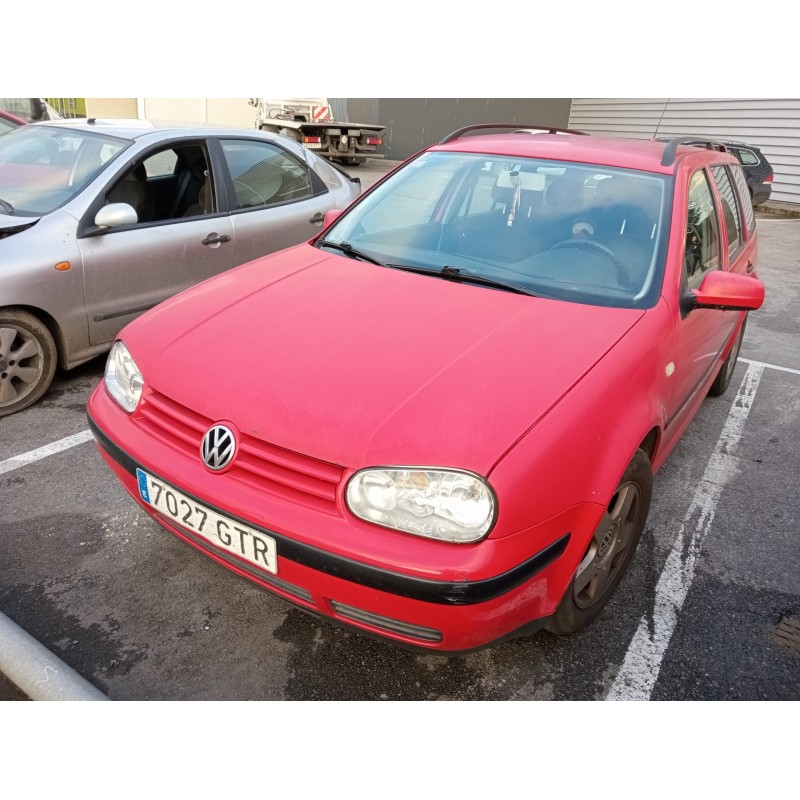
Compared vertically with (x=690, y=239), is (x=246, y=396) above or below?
below

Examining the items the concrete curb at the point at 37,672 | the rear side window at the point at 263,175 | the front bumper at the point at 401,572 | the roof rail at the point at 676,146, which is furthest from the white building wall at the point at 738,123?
the concrete curb at the point at 37,672

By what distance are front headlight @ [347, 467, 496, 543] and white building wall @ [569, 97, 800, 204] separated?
13164 millimetres

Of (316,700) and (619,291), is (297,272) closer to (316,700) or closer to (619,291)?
(619,291)

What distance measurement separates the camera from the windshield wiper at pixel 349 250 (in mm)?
2836

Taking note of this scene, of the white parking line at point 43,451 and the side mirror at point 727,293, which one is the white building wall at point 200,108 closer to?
the white parking line at point 43,451

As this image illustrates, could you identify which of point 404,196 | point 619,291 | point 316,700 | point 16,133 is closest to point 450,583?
point 316,700

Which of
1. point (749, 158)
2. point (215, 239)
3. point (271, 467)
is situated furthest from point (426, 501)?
point (749, 158)

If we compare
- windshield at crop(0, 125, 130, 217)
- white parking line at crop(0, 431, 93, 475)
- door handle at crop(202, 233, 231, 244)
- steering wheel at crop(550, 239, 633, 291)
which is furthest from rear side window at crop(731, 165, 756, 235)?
white parking line at crop(0, 431, 93, 475)

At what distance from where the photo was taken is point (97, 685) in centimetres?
207

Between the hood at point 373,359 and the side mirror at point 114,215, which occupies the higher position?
the hood at point 373,359

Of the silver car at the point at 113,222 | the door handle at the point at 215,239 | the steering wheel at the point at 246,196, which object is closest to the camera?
the silver car at the point at 113,222

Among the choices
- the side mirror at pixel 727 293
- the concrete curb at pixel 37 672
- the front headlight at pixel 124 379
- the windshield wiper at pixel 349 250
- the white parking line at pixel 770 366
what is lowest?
the white parking line at pixel 770 366

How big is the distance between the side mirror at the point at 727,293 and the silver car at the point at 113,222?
2970 mm

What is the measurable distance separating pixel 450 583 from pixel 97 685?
1.18 meters
